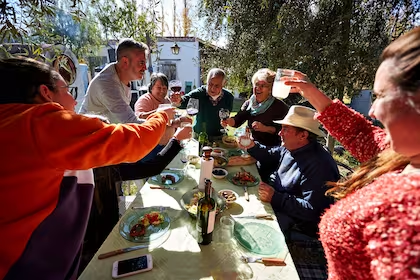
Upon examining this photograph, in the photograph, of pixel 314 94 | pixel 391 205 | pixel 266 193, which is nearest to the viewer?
pixel 391 205

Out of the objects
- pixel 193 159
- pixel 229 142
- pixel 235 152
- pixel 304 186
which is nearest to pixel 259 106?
pixel 229 142

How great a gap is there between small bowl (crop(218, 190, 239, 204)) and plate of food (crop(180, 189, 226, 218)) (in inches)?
2.6

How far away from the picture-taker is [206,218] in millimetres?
1374

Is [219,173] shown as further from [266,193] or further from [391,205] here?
[391,205]

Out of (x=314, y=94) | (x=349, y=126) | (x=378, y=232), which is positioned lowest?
(x=378, y=232)

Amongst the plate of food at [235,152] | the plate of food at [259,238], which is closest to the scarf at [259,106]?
the plate of food at [235,152]

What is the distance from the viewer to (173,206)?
Answer: 5.86ft

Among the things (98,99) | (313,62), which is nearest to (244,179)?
(98,99)

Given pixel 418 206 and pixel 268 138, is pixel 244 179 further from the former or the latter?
pixel 418 206

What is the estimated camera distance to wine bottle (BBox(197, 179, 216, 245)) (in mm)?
1376

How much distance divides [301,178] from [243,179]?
1.74 ft

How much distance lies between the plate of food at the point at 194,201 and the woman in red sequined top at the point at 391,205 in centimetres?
87

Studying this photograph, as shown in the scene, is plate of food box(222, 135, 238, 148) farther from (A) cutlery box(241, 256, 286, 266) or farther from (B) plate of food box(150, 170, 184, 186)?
(A) cutlery box(241, 256, 286, 266)

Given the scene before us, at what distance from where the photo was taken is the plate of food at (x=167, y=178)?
6.97 feet
